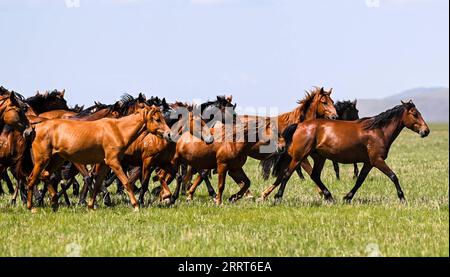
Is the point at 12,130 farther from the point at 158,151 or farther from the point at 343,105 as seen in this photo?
the point at 343,105

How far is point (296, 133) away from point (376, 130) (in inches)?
64.4

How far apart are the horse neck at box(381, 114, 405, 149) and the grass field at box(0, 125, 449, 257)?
4.01 ft

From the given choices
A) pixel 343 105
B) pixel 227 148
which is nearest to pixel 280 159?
pixel 227 148

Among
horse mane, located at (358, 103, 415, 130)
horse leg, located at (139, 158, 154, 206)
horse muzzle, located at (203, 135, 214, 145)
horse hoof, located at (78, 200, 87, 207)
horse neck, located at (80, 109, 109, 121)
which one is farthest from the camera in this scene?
horse neck, located at (80, 109, 109, 121)

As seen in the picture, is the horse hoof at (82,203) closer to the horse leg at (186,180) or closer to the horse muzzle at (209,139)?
the horse muzzle at (209,139)

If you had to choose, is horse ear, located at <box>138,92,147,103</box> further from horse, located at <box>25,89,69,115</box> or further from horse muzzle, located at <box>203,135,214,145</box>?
horse, located at <box>25,89,69,115</box>

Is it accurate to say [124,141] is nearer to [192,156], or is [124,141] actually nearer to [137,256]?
[192,156]

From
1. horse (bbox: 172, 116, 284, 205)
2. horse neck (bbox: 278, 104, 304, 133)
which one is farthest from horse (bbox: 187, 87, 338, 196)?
horse (bbox: 172, 116, 284, 205)

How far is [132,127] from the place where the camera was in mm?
13781

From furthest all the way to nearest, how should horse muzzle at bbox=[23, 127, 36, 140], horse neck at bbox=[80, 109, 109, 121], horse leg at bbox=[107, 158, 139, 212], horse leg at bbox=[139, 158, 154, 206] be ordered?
horse neck at bbox=[80, 109, 109, 121]
horse leg at bbox=[139, 158, 154, 206]
horse leg at bbox=[107, 158, 139, 212]
horse muzzle at bbox=[23, 127, 36, 140]

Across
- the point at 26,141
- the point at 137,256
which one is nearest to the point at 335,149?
the point at 26,141

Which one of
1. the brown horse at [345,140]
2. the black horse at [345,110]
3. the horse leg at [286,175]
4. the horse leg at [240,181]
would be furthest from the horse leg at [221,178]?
the black horse at [345,110]

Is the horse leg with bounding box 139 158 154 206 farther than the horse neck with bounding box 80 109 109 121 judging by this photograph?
No

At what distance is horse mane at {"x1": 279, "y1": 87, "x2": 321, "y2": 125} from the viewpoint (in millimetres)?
16766
